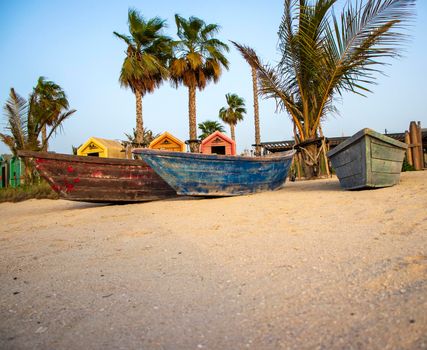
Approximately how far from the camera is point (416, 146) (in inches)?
356

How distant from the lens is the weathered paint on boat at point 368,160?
4947 mm

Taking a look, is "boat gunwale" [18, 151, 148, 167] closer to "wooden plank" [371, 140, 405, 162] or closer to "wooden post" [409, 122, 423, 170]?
"wooden plank" [371, 140, 405, 162]

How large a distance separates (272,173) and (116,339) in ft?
21.3

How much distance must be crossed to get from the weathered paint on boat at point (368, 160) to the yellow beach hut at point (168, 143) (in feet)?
40.6

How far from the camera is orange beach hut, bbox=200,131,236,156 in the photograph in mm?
18906

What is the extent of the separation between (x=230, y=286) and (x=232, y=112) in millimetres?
35983

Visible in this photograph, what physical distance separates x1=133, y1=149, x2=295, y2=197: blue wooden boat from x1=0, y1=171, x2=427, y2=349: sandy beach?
8.71ft

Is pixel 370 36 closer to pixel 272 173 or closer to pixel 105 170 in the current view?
pixel 272 173

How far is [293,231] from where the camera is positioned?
3.01m

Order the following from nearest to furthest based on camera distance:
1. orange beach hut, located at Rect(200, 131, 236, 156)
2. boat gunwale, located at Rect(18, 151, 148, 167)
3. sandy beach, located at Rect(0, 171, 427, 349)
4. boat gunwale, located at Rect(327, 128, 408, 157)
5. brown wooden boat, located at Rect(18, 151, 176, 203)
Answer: sandy beach, located at Rect(0, 171, 427, 349) < boat gunwale, located at Rect(327, 128, 408, 157) < boat gunwale, located at Rect(18, 151, 148, 167) < brown wooden boat, located at Rect(18, 151, 176, 203) < orange beach hut, located at Rect(200, 131, 236, 156)

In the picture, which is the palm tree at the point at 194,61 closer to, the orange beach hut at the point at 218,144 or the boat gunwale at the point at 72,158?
the orange beach hut at the point at 218,144

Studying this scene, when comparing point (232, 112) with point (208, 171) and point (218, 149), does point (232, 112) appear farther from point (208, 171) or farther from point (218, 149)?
point (208, 171)

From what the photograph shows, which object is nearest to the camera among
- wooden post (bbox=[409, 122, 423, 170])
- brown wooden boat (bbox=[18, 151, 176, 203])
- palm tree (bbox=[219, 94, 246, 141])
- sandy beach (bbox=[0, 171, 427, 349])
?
sandy beach (bbox=[0, 171, 427, 349])

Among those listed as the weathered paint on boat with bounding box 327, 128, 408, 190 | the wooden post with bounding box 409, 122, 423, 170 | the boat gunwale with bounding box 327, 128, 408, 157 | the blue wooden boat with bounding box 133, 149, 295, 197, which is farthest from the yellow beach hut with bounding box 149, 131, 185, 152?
the boat gunwale with bounding box 327, 128, 408, 157
